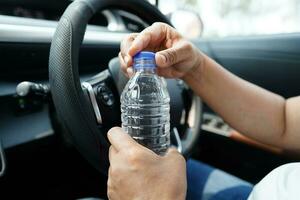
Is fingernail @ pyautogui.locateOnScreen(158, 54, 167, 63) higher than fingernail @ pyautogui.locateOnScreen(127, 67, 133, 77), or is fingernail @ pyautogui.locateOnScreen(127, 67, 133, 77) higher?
fingernail @ pyautogui.locateOnScreen(158, 54, 167, 63)

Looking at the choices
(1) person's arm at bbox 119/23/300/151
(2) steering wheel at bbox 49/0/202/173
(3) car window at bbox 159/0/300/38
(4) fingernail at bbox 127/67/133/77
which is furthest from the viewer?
(3) car window at bbox 159/0/300/38

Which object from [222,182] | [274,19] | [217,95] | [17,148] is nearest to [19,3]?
[17,148]

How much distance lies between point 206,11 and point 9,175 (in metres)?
1.25

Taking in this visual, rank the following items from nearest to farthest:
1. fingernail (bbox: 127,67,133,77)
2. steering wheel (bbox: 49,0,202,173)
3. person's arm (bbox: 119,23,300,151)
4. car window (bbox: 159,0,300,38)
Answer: steering wheel (bbox: 49,0,202,173), fingernail (bbox: 127,67,133,77), person's arm (bbox: 119,23,300,151), car window (bbox: 159,0,300,38)

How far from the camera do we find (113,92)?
0.92 meters

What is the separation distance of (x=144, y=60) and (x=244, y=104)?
495 millimetres

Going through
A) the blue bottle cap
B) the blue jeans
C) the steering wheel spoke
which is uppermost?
the blue bottle cap

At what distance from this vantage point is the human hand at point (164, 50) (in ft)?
2.64

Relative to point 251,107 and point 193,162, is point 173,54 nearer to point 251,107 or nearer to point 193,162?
point 251,107

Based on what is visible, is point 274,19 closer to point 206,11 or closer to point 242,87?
point 206,11

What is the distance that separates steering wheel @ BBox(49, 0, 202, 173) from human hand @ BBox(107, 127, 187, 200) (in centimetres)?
11

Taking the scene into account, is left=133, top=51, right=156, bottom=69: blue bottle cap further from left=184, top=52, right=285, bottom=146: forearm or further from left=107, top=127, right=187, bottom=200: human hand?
left=184, top=52, right=285, bottom=146: forearm

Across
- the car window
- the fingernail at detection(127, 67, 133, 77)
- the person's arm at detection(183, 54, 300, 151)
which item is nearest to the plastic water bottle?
the fingernail at detection(127, 67, 133, 77)

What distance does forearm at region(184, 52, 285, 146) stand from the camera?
1.09 m
